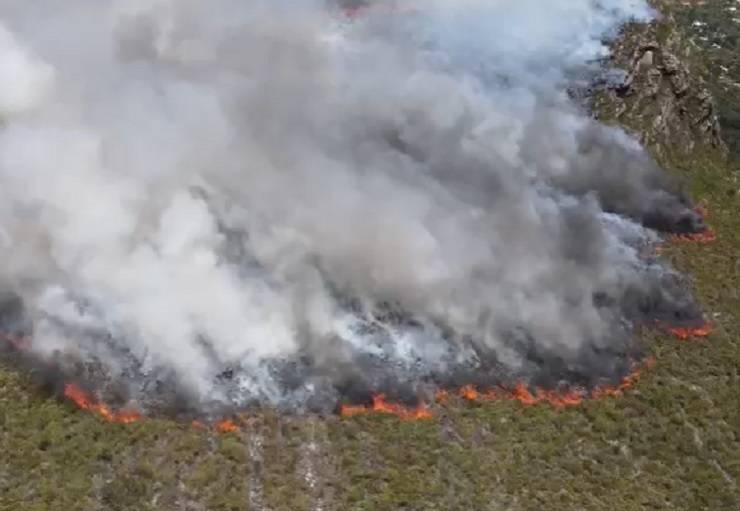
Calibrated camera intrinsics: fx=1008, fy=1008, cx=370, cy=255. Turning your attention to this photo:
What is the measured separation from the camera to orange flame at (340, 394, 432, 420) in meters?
54.3

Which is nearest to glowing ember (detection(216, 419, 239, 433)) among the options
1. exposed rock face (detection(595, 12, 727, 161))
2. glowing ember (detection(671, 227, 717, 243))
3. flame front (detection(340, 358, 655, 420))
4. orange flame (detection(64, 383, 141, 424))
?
orange flame (detection(64, 383, 141, 424))

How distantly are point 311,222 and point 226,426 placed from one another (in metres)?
16.0

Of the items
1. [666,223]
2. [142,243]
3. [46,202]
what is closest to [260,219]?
[142,243]

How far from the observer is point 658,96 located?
90.1 meters

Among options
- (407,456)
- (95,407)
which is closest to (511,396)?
(407,456)

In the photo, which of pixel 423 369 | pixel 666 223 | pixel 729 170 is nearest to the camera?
pixel 423 369

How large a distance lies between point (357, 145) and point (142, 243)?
18262 millimetres

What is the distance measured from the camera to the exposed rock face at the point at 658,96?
88.2 meters

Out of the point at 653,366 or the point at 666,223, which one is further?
the point at 666,223

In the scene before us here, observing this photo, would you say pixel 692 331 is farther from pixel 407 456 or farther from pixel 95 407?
pixel 95 407

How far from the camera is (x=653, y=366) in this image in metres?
62.8

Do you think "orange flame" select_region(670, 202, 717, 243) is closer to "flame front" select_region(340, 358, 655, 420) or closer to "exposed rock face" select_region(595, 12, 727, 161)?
"exposed rock face" select_region(595, 12, 727, 161)

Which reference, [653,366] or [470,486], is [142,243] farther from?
[653,366]

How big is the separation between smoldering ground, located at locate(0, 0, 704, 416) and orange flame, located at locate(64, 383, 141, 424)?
0.99m
